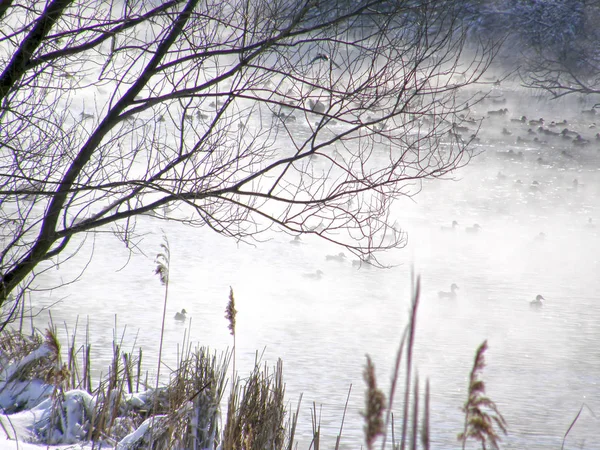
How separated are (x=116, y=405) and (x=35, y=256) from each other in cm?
89

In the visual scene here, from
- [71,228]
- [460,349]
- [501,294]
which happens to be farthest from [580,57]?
[71,228]

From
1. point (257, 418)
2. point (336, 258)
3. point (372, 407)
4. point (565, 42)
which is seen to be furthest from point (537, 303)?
point (372, 407)

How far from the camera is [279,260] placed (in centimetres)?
848

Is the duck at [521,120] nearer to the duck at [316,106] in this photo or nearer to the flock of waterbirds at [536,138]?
the flock of waterbirds at [536,138]

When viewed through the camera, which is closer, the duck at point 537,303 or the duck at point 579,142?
Answer: the duck at point 537,303

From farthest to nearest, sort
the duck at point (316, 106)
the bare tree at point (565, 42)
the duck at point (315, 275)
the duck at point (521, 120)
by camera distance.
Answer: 1. the duck at point (521, 120)
2. the bare tree at point (565, 42)
3. the duck at point (315, 275)
4. the duck at point (316, 106)

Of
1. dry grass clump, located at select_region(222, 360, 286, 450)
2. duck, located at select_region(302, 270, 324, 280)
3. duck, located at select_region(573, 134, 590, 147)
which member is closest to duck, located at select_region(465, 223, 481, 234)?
duck, located at select_region(302, 270, 324, 280)

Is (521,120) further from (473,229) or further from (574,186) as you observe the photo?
(473,229)

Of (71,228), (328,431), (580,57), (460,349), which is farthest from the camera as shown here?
(580,57)

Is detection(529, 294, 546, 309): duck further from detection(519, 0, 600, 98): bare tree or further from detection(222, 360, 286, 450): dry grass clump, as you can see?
detection(222, 360, 286, 450): dry grass clump

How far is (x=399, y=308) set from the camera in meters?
7.06

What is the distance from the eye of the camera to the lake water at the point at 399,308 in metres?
4.79

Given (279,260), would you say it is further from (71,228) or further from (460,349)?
(71,228)

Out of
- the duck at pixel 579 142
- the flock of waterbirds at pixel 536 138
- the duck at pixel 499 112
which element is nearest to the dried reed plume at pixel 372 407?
the flock of waterbirds at pixel 536 138
